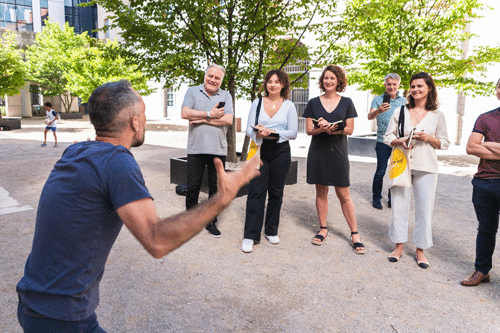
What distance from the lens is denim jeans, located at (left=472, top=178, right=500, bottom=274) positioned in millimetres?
3440

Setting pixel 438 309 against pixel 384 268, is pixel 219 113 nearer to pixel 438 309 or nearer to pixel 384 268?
pixel 384 268

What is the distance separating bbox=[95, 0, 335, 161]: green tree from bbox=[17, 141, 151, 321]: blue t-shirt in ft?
19.5

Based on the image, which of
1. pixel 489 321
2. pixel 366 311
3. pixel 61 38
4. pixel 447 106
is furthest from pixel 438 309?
pixel 61 38

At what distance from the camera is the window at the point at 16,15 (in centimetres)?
4494

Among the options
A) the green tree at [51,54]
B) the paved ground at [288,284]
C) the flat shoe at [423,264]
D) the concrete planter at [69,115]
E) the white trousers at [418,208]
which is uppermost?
the green tree at [51,54]

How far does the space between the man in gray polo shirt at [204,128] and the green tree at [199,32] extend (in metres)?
2.44

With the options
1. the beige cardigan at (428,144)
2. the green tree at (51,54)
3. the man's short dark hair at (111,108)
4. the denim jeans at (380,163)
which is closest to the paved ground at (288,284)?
the denim jeans at (380,163)

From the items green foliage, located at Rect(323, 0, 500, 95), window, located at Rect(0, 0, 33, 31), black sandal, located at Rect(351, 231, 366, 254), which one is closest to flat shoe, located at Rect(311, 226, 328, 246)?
black sandal, located at Rect(351, 231, 366, 254)

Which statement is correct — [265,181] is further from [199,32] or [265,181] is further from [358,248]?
[199,32]

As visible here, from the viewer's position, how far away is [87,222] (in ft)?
4.58

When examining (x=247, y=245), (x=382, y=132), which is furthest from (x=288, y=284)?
(x=382, y=132)

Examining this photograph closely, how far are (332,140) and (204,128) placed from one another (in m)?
1.62

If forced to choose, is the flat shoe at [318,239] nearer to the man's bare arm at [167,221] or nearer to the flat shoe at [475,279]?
the flat shoe at [475,279]

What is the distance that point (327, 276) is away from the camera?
383cm
